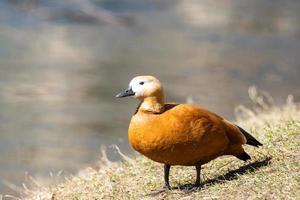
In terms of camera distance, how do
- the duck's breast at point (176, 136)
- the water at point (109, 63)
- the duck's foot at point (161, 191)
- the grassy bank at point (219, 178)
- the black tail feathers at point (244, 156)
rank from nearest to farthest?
the duck's breast at point (176, 136) → the grassy bank at point (219, 178) → the duck's foot at point (161, 191) → the black tail feathers at point (244, 156) → the water at point (109, 63)

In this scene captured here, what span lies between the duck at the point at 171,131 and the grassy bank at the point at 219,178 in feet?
0.69

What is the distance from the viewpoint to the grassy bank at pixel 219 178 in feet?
19.3

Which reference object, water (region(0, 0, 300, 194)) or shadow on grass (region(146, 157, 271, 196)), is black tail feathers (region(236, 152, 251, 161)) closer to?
shadow on grass (region(146, 157, 271, 196))

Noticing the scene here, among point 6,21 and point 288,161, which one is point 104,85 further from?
point 288,161

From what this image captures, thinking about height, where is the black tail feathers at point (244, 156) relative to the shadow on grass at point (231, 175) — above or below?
above

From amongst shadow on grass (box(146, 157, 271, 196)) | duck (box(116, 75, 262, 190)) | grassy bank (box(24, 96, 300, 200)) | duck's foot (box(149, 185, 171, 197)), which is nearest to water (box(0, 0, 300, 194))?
grassy bank (box(24, 96, 300, 200))

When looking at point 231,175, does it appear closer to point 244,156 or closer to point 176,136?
point 244,156

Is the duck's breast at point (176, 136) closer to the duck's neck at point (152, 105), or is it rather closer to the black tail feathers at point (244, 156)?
the duck's neck at point (152, 105)

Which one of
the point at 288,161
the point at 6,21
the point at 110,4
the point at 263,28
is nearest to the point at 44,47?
the point at 6,21

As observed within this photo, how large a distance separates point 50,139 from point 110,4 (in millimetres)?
8720

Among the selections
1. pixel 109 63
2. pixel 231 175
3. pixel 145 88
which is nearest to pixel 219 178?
pixel 231 175

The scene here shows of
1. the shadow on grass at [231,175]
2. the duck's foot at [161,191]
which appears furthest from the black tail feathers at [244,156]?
the duck's foot at [161,191]

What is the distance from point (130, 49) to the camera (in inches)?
730

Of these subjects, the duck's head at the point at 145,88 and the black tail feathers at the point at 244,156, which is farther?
the black tail feathers at the point at 244,156
